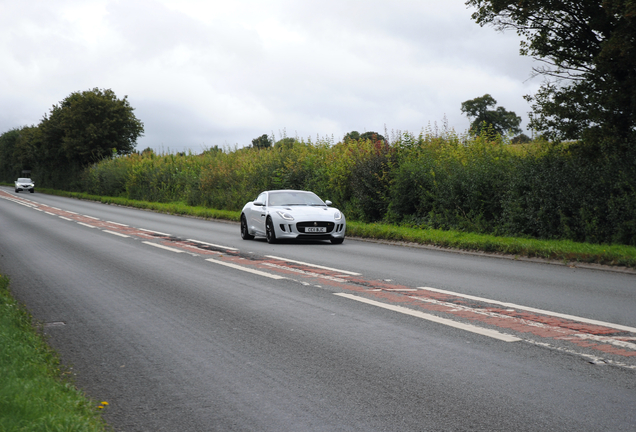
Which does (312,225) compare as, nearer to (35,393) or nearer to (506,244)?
(506,244)

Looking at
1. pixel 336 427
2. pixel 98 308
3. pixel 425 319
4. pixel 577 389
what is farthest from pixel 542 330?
pixel 98 308

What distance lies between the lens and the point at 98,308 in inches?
303

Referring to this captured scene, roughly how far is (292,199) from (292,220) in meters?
1.49

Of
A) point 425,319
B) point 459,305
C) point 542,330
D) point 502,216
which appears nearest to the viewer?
point 542,330

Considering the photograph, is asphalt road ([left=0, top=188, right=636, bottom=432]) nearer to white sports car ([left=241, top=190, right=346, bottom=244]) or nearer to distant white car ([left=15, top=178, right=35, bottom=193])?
white sports car ([left=241, top=190, right=346, bottom=244])

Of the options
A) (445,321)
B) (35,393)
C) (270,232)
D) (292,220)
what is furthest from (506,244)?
(35,393)

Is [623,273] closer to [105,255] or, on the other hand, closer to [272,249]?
[272,249]

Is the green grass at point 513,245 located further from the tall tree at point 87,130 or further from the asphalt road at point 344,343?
the tall tree at point 87,130

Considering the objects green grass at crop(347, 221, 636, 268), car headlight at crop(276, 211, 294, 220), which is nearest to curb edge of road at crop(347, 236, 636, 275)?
green grass at crop(347, 221, 636, 268)

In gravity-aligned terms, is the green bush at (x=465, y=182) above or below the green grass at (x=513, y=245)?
above

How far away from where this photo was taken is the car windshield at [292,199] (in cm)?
1734

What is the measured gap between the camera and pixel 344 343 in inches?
229

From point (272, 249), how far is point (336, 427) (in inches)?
437

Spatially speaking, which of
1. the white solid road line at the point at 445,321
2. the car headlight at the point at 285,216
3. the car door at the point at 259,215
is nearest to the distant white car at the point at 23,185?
the car door at the point at 259,215
